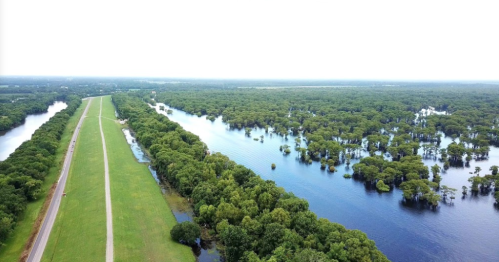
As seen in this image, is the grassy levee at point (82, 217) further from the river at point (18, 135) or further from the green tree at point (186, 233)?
the river at point (18, 135)

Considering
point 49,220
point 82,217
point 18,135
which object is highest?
point 18,135

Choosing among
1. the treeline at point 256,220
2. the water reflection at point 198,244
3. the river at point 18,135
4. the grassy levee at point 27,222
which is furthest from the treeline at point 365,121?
the grassy levee at point 27,222

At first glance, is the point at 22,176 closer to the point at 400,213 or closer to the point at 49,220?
the point at 49,220

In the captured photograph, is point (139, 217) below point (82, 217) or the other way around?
below

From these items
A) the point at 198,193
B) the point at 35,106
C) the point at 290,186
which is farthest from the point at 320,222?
the point at 35,106

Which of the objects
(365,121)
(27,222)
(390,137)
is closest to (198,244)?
(27,222)

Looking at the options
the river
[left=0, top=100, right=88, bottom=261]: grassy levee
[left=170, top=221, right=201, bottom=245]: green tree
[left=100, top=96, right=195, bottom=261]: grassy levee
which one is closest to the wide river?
[left=170, top=221, right=201, bottom=245]: green tree

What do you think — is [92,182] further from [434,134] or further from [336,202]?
[434,134]
